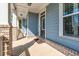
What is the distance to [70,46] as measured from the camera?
15.7 ft

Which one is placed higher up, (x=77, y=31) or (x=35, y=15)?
(x=35, y=15)

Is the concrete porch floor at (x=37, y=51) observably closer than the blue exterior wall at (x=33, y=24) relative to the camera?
Yes

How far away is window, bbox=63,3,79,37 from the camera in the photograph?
4.56 meters

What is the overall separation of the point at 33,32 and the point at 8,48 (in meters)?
9.86

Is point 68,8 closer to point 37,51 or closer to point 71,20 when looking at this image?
point 71,20

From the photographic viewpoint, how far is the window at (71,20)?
456cm

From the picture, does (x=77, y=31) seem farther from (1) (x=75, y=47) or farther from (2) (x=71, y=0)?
(2) (x=71, y=0)

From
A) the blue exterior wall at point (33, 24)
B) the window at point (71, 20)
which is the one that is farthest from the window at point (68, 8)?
the blue exterior wall at point (33, 24)

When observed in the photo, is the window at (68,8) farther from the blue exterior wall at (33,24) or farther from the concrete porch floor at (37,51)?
the blue exterior wall at (33,24)

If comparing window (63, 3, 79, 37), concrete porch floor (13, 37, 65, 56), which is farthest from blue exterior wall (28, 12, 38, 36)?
window (63, 3, 79, 37)

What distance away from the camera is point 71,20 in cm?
497

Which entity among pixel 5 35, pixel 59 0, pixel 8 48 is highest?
pixel 59 0

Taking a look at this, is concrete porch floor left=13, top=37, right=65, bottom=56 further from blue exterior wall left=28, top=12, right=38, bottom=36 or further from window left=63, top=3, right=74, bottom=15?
blue exterior wall left=28, top=12, right=38, bottom=36

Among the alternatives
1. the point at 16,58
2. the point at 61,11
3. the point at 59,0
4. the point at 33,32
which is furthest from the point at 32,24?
the point at 16,58
